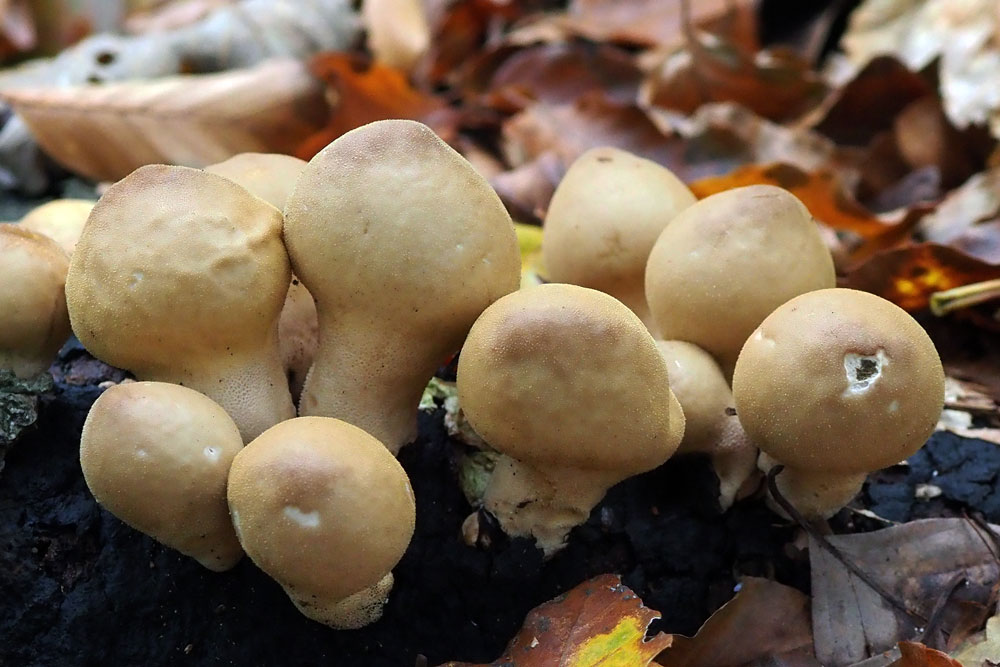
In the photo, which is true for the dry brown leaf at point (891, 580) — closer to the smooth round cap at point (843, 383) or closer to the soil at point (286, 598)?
the soil at point (286, 598)

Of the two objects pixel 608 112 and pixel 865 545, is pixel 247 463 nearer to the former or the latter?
pixel 865 545

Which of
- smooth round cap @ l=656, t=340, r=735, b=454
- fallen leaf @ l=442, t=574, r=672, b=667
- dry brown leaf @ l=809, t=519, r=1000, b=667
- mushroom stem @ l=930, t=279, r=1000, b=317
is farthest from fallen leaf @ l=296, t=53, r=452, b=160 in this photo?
dry brown leaf @ l=809, t=519, r=1000, b=667

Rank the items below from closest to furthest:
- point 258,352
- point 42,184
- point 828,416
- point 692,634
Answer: point 828,416 → point 258,352 → point 692,634 → point 42,184

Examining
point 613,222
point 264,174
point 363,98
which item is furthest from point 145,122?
point 613,222

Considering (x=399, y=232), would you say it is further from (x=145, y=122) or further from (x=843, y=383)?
(x=145, y=122)

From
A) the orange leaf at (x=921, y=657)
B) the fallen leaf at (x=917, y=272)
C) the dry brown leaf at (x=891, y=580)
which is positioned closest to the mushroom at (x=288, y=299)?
the dry brown leaf at (x=891, y=580)

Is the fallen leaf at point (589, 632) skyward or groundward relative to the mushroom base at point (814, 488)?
groundward

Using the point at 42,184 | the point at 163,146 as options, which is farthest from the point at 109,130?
the point at 42,184
